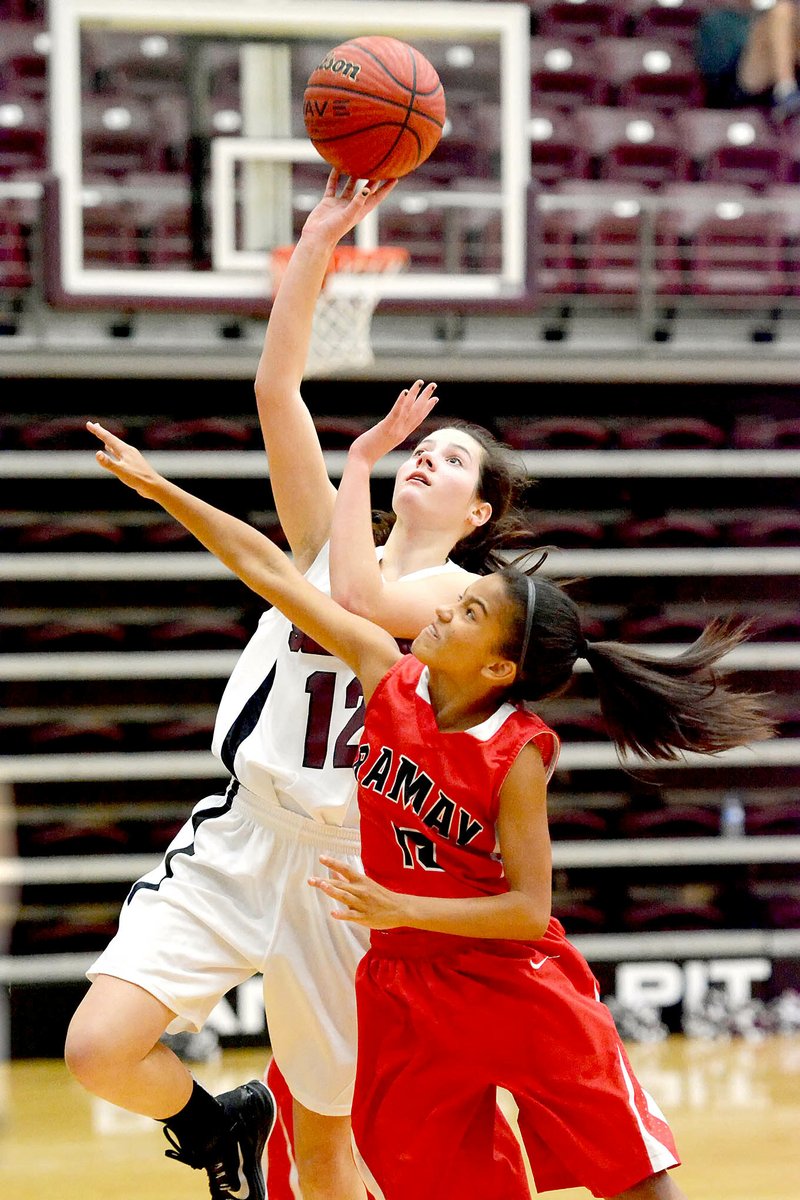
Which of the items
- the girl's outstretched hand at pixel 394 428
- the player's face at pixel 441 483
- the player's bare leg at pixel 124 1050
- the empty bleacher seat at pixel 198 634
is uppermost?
the girl's outstretched hand at pixel 394 428

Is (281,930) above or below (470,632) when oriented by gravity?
below

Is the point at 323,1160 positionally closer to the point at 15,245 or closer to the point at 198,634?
the point at 198,634

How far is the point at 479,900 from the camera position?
228 centimetres

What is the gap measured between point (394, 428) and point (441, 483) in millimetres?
141

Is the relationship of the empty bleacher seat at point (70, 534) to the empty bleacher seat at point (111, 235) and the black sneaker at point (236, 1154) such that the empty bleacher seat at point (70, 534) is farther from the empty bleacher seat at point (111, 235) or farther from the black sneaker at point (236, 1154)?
the black sneaker at point (236, 1154)

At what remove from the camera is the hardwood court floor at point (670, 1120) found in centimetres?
413

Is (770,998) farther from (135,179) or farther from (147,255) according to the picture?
(135,179)

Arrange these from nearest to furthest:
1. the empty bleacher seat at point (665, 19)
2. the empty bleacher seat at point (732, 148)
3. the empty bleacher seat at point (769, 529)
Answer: the empty bleacher seat at point (769, 529) < the empty bleacher seat at point (732, 148) < the empty bleacher seat at point (665, 19)

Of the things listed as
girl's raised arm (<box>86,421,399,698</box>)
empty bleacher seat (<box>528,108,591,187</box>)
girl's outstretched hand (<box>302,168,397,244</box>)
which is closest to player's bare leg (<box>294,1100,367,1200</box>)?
girl's raised arm (<box>86,421,399,698</box>)

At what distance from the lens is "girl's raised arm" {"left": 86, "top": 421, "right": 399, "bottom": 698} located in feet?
8.09

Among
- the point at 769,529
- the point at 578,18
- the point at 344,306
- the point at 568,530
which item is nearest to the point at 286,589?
the point at 344,306

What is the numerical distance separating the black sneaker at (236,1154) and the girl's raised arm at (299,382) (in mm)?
1102

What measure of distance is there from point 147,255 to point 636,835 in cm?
356

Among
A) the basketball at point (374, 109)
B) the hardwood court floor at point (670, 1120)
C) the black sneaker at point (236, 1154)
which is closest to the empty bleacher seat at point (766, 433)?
the hardwood court floor at point (670, 1120)
